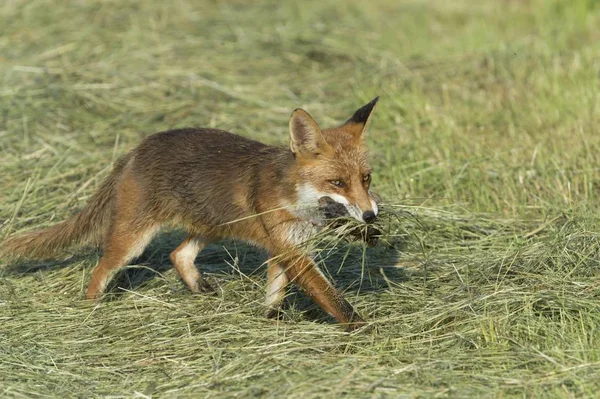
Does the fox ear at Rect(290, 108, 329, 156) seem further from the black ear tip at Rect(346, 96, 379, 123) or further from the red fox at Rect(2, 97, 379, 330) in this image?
the black ear tip at Rect(346, 96, 379, 123)

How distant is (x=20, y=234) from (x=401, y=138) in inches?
162

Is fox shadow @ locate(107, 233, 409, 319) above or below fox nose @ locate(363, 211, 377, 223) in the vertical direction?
below

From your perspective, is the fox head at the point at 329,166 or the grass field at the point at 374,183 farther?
the fox head at the point at 329,166

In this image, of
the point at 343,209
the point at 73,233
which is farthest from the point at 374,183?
the point at 73,233

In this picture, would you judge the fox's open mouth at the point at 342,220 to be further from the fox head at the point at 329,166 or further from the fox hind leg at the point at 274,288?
the fox hind leg at the point at 274,288

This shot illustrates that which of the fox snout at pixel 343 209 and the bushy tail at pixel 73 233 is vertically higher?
the fox snout at pixel 343 209

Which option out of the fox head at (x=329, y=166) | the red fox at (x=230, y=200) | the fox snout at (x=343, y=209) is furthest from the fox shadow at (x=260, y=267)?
the fox head at (x=329, y=166)

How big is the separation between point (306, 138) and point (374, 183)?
2.87 metres

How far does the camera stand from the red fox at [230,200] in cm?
607

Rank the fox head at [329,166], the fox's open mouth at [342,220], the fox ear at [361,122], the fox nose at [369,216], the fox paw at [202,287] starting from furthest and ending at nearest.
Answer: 1. the fox paw at [202,287]
2. the fox ear at [361,122]
3. the fox's open mouth at [342,220]
4. the fox head at [329,166]
5. the fox nose at [369,216]

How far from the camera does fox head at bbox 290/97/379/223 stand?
5902 millimetres

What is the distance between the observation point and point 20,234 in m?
7.34

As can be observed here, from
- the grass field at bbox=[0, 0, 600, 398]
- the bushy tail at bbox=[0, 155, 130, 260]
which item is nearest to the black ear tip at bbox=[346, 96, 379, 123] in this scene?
the grass field at bbox=[0, 0, 600, 398]

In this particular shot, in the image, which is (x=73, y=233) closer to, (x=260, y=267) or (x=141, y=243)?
(x=141, y=243)
